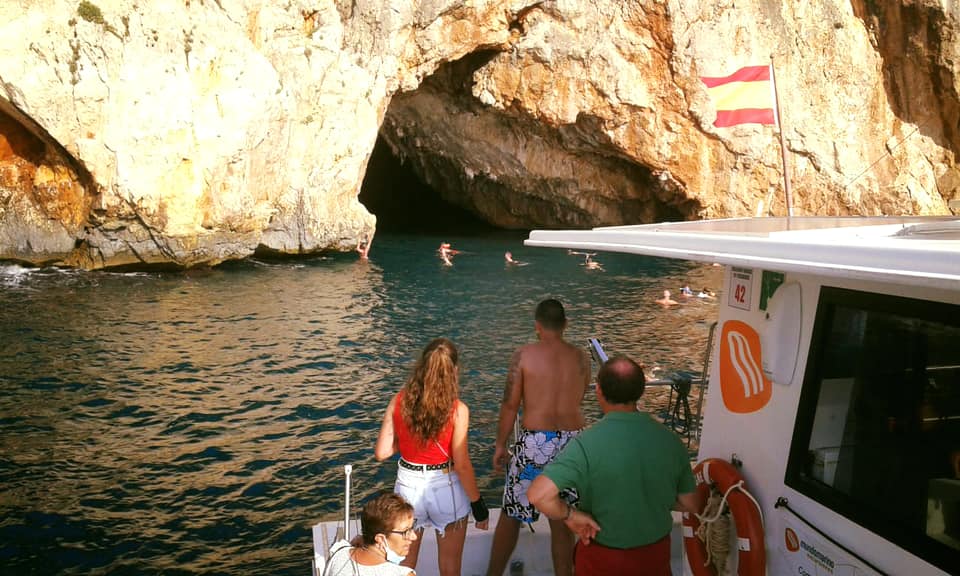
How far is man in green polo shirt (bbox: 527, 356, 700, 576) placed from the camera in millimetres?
2955

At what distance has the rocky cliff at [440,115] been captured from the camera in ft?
62.6

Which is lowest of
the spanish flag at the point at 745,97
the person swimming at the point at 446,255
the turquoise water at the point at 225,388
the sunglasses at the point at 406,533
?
the turquoise water at the point at 225,388

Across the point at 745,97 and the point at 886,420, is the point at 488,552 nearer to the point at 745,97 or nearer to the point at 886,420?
the point at 886,420

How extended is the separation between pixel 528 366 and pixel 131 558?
3.98 meters

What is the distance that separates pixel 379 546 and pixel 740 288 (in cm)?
237

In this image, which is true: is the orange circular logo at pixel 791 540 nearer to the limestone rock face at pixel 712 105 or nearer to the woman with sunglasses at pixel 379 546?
the woman with sunglasses at pixel 379 546

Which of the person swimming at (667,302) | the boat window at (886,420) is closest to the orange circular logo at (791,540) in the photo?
the boat window at (886,420)

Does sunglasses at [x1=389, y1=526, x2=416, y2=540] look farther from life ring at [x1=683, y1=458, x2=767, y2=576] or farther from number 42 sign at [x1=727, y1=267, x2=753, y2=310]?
number 42 sign at [x1=727, y1=267, x2=753, y2=310]

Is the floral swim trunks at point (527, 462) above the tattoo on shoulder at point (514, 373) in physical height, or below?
below

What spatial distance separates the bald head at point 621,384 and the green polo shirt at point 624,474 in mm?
69

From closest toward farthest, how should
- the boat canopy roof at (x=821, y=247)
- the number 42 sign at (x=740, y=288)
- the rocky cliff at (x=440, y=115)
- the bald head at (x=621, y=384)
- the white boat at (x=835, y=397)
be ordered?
the boat canopy roof at (x=821, y=247) → the white boat at (x=835, y=397) → the bald head at (x=621, y=384) → the number 42 sign at (x=740, y=288) → the rocky cliff at (x=440, y=115)

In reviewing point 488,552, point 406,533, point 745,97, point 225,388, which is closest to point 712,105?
point 745,97

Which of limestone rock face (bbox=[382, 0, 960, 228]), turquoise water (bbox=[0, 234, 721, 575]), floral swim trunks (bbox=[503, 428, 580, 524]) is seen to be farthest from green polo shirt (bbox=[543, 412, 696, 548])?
limestone rock face (bbox=[382, 0, 960, 228])

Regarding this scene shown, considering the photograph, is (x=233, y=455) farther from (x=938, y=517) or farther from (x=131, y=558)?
(x=938, y=517)
